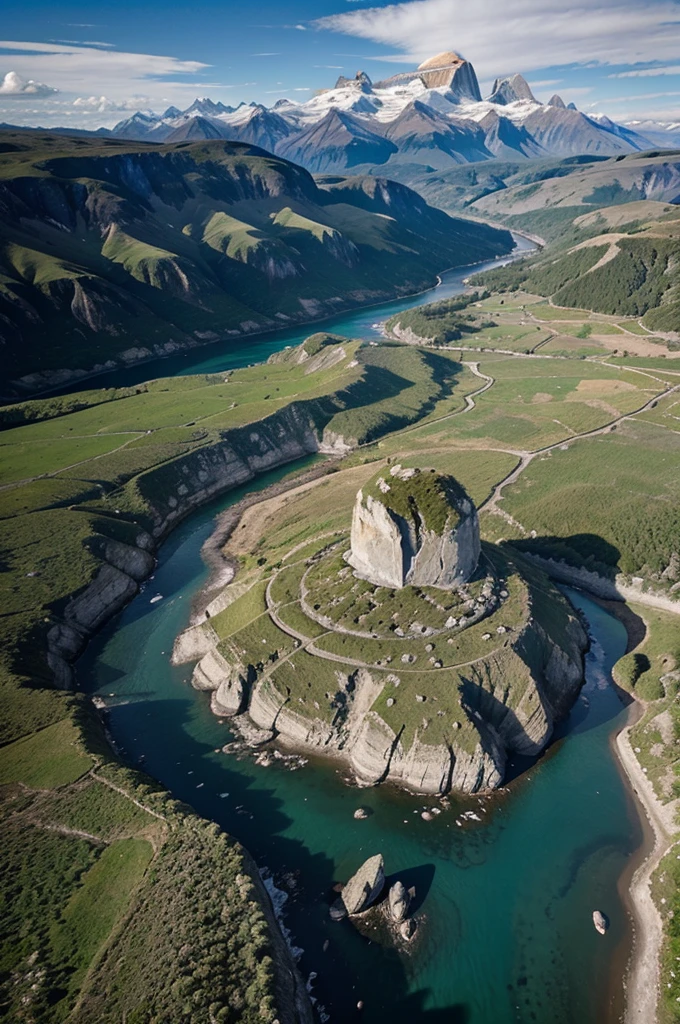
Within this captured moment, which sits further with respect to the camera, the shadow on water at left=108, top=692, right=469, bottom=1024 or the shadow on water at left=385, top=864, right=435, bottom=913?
the shadow on water at left=385, top=864, right=435, bottom=913

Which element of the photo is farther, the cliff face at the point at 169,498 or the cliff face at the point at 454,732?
the cliff face at the point at 169,498

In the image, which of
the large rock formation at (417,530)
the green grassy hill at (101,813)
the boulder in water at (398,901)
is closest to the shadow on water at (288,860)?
the boulder in water at (398,901)

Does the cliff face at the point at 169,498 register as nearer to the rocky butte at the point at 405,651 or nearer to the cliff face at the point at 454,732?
the cliff face at the point at 454,732

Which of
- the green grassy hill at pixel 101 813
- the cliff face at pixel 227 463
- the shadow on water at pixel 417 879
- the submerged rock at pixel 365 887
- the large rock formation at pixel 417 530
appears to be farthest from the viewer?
the cliff face at pixel 227 463

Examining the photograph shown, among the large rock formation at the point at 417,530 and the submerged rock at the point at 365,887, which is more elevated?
the large rock formation at the point at 417,530

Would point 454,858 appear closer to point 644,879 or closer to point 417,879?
point 417,879

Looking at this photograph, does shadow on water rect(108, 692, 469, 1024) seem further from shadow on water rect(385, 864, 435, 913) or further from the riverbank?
the riverbank

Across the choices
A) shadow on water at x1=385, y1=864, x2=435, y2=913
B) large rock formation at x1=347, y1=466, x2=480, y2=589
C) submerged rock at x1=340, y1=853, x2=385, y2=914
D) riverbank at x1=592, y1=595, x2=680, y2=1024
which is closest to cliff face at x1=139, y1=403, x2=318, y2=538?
large rock formation at x1=347, y1=466, x2=480, y2=589

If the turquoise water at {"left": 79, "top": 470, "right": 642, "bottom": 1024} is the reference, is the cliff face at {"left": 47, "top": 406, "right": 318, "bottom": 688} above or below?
above
